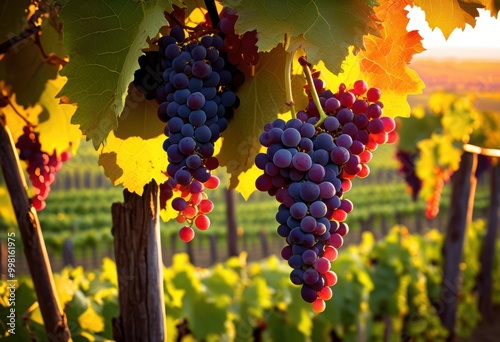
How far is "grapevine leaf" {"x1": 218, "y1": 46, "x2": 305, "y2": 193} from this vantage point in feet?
5.03

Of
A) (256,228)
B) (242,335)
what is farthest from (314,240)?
(256,228)

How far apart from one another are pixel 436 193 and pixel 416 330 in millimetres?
1593

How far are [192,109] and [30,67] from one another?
37.3 inches

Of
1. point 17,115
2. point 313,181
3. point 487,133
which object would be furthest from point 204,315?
point 487,133

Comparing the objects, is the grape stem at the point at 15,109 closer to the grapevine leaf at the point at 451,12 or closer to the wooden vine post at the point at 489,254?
the grapevine leaf at the point at 451,12

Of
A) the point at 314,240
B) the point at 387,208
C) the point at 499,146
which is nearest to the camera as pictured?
the point at 314,240

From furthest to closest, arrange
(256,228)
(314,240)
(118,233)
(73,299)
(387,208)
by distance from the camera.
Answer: (387,208) < (256,228) < (73,299) < (118,233) < (314,240)

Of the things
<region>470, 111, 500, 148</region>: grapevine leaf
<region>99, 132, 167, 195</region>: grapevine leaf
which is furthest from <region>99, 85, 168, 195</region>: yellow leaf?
<region>470, 111, 500, 148</region>: grapevine leaf

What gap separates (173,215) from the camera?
5.48 feet

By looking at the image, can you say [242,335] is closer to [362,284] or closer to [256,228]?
[362,284]

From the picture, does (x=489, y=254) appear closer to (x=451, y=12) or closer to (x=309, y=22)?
(x=451, y=12)

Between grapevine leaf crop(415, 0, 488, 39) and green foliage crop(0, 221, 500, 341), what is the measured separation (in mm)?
1590

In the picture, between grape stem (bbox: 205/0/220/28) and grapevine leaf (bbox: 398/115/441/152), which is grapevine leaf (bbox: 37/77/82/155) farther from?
grapevine leaf (bbox: 398/115/441/152)

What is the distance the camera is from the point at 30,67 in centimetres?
206
